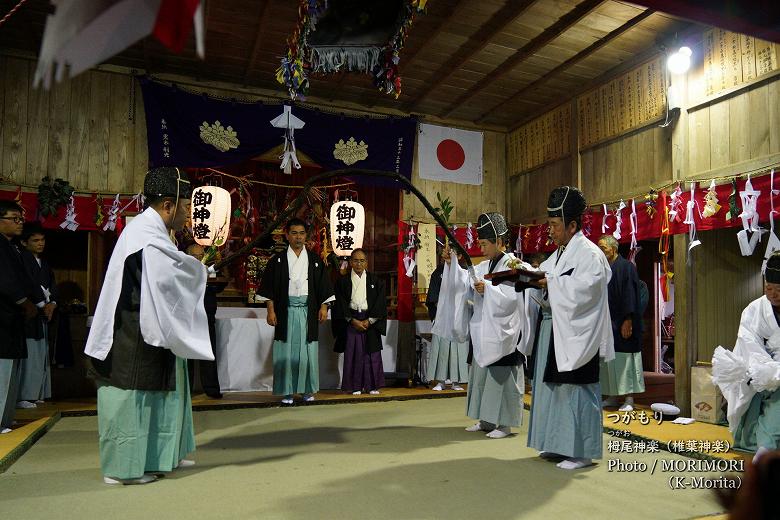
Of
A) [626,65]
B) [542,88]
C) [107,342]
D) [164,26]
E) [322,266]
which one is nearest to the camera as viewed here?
[164,26]

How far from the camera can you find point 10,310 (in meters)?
4.34

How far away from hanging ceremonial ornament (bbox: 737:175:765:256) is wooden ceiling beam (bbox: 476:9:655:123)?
74.8 inches

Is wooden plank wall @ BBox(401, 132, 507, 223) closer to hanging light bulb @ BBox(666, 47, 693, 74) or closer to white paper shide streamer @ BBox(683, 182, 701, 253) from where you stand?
hanging light bulb @ BBox(666, 47, 693, 74)

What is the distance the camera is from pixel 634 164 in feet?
22.3

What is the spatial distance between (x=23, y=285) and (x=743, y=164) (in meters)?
6.47

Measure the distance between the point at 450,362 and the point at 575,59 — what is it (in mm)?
4186

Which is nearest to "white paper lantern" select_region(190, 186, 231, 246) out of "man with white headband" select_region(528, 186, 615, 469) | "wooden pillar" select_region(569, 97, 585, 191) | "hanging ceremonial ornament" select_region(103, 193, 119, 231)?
"hanging ceremonial ornament" select_region(103, 193, 119, 231)

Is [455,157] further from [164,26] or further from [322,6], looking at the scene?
[164,26]

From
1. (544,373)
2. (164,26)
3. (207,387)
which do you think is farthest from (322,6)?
(207,387)

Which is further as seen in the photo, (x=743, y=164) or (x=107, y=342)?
(x=743, y=164)

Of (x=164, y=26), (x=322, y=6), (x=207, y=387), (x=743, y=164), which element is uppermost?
(x=322, y=6)

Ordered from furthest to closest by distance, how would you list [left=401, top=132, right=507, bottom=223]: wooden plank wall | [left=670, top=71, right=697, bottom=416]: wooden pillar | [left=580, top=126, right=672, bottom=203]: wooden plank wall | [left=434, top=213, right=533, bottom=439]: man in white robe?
[left=401, top=132, right=507, bottom=223]: wooden plank wall → [left=580, top=126, right=672, bottom=203]: wooden plank wall → [left=670, top=71, right=697, bottom=416]: wooden pillar → [left=434, top=213, right=533, bottom=439]: man in white robe

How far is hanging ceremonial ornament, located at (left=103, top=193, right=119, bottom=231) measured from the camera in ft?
22.4

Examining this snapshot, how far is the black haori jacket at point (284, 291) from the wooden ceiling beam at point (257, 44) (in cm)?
254
